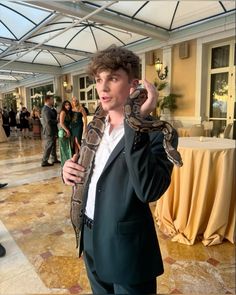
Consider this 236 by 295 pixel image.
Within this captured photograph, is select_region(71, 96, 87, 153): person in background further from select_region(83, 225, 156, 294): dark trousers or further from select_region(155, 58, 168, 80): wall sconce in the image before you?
select_region(155, 58, 168, 80): wall sconce

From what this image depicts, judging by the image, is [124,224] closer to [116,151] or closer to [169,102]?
[116,151]

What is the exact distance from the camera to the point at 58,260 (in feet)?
6.95

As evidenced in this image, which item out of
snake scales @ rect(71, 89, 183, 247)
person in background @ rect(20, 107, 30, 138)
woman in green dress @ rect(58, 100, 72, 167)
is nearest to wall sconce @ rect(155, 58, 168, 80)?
woman in green dress @ rect(58, 100, 72, 167)

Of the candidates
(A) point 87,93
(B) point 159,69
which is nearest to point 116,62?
(B) point 159,69

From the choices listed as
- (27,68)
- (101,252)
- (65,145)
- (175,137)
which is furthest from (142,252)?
(27,68)

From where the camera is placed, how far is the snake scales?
32.1 inches

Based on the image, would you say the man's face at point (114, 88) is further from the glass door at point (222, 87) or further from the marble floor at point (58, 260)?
the glass door at point (222, 87)

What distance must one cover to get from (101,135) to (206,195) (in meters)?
1.66

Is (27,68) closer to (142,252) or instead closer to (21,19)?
(21,19)

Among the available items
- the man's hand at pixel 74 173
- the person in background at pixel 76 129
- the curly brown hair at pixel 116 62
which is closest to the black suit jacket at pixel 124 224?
the man's hand at pixel 74 173

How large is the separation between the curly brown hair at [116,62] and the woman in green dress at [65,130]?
355cm

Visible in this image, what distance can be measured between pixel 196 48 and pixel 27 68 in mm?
7903

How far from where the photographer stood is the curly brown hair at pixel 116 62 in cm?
96

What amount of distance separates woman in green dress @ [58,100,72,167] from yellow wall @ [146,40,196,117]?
3.75 meters
